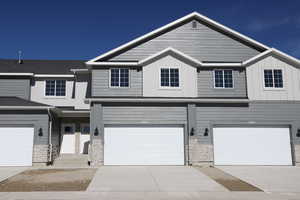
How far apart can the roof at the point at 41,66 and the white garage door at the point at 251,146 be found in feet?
35.9

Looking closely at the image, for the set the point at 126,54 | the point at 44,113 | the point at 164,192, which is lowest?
the point at 164,192

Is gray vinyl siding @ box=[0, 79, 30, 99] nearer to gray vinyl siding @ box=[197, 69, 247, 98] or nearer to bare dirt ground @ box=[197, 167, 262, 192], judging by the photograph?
gray vinyl siding @ box=[197, 69, 247, 98]

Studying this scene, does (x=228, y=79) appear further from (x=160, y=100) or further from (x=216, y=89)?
(x=160, y=100)

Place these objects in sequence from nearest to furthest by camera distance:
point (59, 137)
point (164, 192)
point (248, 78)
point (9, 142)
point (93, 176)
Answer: point (164, 192)
point (93, 176)
point (9, 142)
point (248, 78)
point (59, 137)

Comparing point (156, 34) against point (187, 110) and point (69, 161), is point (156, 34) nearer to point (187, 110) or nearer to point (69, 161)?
point (187, 110)

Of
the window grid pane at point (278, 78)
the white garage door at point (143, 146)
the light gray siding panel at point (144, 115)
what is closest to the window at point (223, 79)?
the window grid pane at point (278, 78)

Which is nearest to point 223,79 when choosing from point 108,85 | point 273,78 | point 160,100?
point 273,78

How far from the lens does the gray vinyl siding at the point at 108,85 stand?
16.0 m

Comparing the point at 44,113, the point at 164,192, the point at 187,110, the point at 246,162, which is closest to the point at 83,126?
the point at 44,113

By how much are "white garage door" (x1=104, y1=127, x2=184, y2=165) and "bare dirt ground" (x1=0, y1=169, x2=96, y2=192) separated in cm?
273

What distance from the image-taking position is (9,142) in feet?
50.1

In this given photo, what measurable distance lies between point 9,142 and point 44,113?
2270mm

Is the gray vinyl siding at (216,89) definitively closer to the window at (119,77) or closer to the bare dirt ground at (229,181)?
the window at (119,77)

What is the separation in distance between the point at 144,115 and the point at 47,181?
21.2ft
